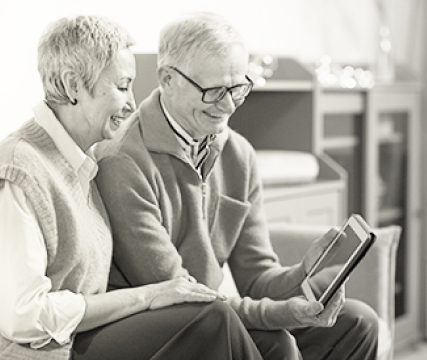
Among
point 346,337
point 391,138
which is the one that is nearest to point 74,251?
point 346,337

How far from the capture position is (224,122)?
60.7 inches

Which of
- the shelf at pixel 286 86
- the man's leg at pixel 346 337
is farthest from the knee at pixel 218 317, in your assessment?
the shelf at pixel 286 86

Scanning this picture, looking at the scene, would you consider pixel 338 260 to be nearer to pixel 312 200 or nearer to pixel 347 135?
pixel 312 200

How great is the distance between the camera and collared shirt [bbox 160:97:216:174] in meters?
1.55

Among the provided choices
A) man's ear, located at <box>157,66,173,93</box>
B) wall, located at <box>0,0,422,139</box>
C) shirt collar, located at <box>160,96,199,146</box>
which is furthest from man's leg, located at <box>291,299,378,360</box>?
wall, located at <box>0,0,422,139</box>

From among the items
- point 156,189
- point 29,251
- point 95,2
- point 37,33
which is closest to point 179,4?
point 95,2

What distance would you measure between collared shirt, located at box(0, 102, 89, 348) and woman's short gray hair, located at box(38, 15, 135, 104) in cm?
23

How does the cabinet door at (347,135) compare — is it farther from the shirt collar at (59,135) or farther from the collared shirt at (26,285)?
the collared shirt at (26,285)

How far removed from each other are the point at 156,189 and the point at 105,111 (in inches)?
9.4

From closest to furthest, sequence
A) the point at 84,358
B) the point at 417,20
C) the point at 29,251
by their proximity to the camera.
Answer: the point at 29,251
the point at 84,358
the point at 417,20

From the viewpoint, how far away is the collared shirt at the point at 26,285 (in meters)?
1.16

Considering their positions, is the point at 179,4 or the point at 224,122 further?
the point at 179,4

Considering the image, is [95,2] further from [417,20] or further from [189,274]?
[417,20]

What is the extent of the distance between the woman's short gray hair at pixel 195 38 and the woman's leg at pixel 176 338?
525 millimetres
